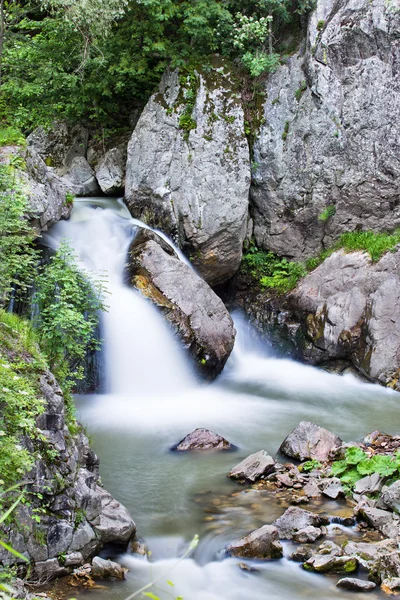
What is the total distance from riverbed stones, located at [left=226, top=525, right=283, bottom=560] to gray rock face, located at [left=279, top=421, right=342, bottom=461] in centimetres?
221

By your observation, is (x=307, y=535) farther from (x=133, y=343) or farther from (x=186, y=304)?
(x=186, y=304)

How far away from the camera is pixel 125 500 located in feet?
19.7

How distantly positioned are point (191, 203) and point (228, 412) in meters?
5.21

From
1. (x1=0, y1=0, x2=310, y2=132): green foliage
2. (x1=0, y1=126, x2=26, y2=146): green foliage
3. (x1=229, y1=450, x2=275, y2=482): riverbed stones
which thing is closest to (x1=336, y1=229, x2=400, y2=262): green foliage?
(x1=0, y1=0, x2=310, y2=132): green foliage

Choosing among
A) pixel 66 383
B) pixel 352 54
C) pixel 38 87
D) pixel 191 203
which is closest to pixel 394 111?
pixel 352 54

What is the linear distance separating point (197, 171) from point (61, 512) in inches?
367

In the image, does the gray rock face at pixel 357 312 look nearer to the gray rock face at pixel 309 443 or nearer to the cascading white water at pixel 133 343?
the cascading white water at pixel 133 343

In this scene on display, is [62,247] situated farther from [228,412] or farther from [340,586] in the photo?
[340,586]

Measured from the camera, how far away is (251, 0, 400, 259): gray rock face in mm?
12109

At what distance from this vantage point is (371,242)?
12.2 metres

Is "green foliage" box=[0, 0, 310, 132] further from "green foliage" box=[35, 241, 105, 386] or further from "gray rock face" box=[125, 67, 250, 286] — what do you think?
"green foliage" box=[35, 241, 105, 386]

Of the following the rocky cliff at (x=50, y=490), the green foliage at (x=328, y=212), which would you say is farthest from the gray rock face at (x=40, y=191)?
the green foliage at (x=328, y=212)

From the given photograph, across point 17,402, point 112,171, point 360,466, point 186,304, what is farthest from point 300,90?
point 17,402

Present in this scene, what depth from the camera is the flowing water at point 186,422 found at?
472cm
